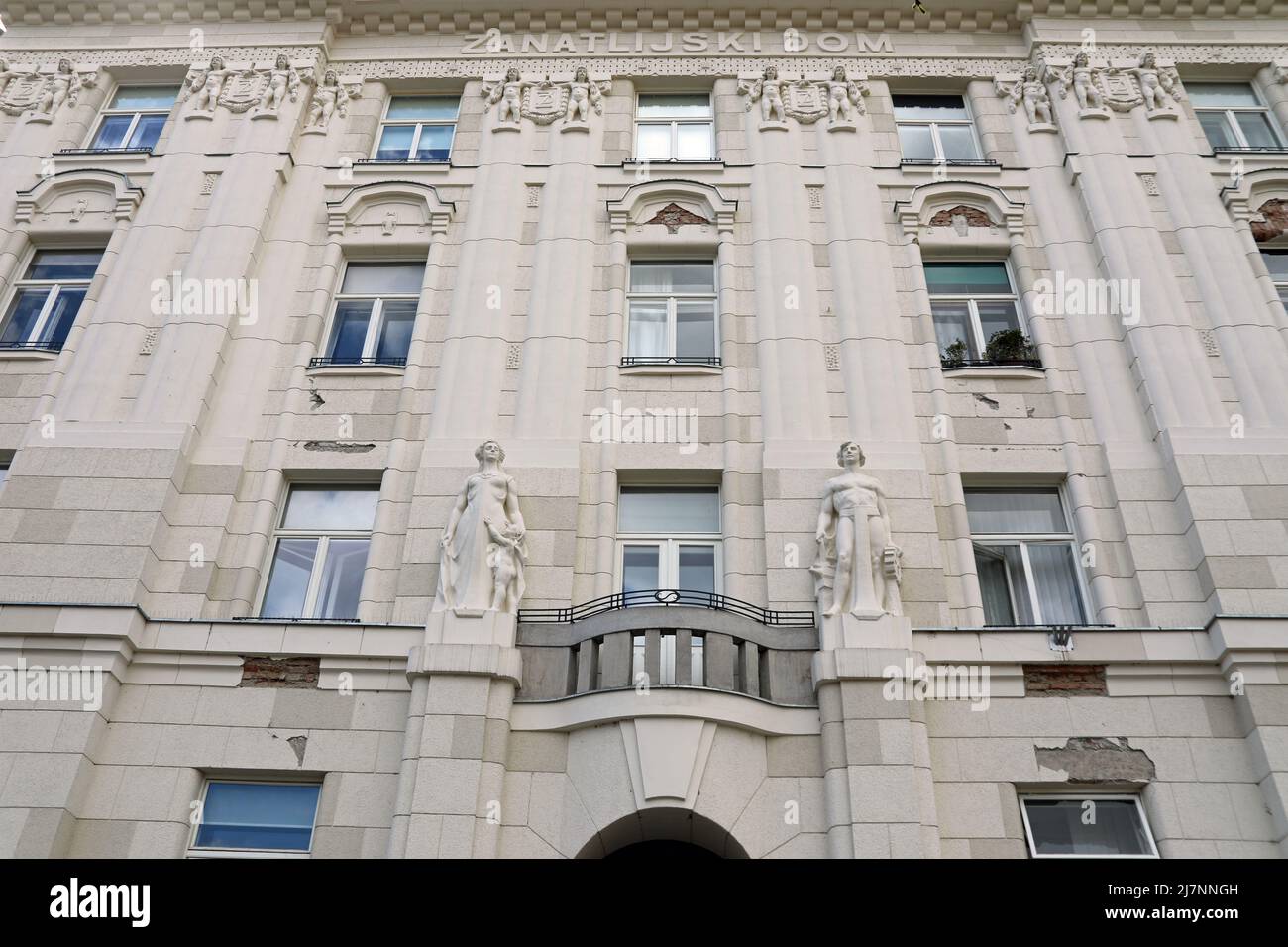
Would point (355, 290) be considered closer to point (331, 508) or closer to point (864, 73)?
point (331, 508)

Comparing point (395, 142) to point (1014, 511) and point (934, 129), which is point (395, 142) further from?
point (1014, 511)

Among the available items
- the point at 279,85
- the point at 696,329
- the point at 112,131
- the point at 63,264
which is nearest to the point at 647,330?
the point at 696,329

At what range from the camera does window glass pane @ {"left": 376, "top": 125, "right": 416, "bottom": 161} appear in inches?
703

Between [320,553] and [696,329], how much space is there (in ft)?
20.5

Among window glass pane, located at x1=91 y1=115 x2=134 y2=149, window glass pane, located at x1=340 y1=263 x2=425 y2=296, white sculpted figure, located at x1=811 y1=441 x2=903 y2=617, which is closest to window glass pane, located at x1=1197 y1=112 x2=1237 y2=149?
white sculpted figure, located at x1=811 y1=441 x2=903 y2=617

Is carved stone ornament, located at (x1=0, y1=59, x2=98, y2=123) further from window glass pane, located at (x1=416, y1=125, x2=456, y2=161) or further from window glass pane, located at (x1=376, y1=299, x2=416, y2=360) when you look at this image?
window glass pane, located at (x1=376, y1=299, x2=416, y2=360)

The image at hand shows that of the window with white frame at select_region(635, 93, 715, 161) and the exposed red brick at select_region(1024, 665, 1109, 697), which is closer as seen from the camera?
the exposed red brick at select_region(1024, 665, 1109, 697)

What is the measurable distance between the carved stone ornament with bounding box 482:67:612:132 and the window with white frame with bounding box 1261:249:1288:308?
1092 centimetres

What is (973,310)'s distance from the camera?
15461 mm

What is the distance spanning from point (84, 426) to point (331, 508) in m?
3.42

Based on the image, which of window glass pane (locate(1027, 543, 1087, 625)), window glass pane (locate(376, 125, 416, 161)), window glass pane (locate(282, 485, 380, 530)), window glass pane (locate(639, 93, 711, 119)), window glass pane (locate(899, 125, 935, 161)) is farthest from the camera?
window glass pane (locate(639, 93, 711, 119))
